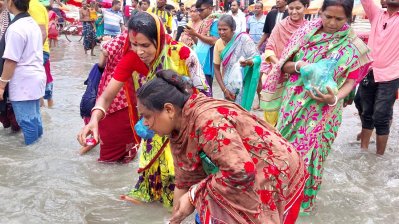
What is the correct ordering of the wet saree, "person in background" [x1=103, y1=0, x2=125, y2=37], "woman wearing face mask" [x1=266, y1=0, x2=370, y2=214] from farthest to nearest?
"person in background" [x1=103, y1=0, x2=125, y2=37] → the wet saree → "woman wearing face mask" [x1=266, y1=0, x2=370, y2=214]

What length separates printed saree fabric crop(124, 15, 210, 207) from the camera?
3158 millimetres

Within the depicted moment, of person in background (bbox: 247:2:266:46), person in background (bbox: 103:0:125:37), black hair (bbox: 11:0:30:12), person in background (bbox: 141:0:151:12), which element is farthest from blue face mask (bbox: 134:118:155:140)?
person in background (bbox: 103:0:125:37)

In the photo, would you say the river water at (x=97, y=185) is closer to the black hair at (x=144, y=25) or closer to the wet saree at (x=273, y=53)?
the wet saree at (x=273, y=53)

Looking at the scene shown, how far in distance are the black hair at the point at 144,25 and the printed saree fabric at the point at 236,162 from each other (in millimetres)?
1004

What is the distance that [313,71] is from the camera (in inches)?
123

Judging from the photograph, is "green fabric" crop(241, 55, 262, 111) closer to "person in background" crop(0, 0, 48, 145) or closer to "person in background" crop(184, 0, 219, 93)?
"person in background" crop(184, 0, 219, 93)

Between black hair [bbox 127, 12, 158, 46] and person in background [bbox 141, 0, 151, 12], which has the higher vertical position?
black hair [bbox 127, 12, 158, 46]

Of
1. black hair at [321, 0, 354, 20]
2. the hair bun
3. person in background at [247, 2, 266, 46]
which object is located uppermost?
black hair at [321, 0, 354, 20]

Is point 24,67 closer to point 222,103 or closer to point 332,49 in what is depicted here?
point 332,49

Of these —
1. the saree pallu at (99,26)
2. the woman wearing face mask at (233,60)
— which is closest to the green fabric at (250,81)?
the woman wearing face mask at (233,60)

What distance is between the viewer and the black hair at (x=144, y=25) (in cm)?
284

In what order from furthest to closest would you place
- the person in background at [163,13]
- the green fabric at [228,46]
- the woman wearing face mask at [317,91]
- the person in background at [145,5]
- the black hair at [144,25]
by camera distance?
the person in background at [145,5] < the person in background at [163,13] < the green fabric at [228,46] < the woman wearing face mask at [317,91] < the black hair at [144,25]

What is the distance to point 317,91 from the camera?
123 inches

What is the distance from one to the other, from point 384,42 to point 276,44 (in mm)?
1308
